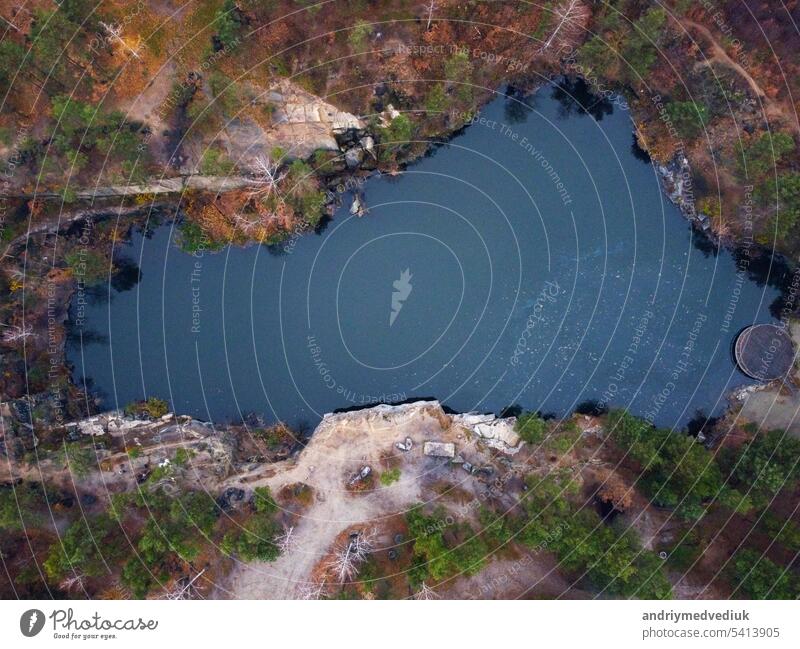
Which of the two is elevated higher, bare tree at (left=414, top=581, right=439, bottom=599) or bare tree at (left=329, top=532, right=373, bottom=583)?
bare tree at (left=329, top=532, right=373, bottom=583)

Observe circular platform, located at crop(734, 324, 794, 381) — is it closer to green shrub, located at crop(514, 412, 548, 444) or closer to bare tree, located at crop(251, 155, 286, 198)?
green shrub, located at crop(514, 412, 548, 444)

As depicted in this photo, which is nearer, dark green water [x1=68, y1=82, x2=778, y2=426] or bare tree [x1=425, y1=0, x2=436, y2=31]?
bare tree [x1=425, y1=0, x2=436, y2=31]

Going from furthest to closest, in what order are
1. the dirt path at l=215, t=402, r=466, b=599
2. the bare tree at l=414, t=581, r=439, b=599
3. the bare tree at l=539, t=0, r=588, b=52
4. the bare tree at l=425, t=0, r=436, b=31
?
1. the bare tree at l=539, t=0, r=588, b=52
2. the bare tree at l=425, t=0, r=436, b=31
3. the dirt path at l=215, t=402, r=466, b=599
4. the bare tree at l=414, t=581, r=439, b=599

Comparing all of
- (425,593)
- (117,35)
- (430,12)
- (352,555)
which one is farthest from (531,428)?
(117,35)

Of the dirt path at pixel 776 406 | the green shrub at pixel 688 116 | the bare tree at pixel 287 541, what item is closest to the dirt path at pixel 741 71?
the green shrub at pixel 688 116

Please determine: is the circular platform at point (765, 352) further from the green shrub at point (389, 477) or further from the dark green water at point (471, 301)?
the green shrub at point (389, 477)

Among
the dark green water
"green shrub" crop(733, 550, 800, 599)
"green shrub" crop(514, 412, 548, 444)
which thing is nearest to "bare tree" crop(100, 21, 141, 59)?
the dark green water

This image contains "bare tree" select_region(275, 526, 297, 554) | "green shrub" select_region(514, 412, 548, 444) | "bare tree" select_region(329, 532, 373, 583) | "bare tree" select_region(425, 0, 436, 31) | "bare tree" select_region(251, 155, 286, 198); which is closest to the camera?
"bare tree" select_region(329, 532, 373, 583)
